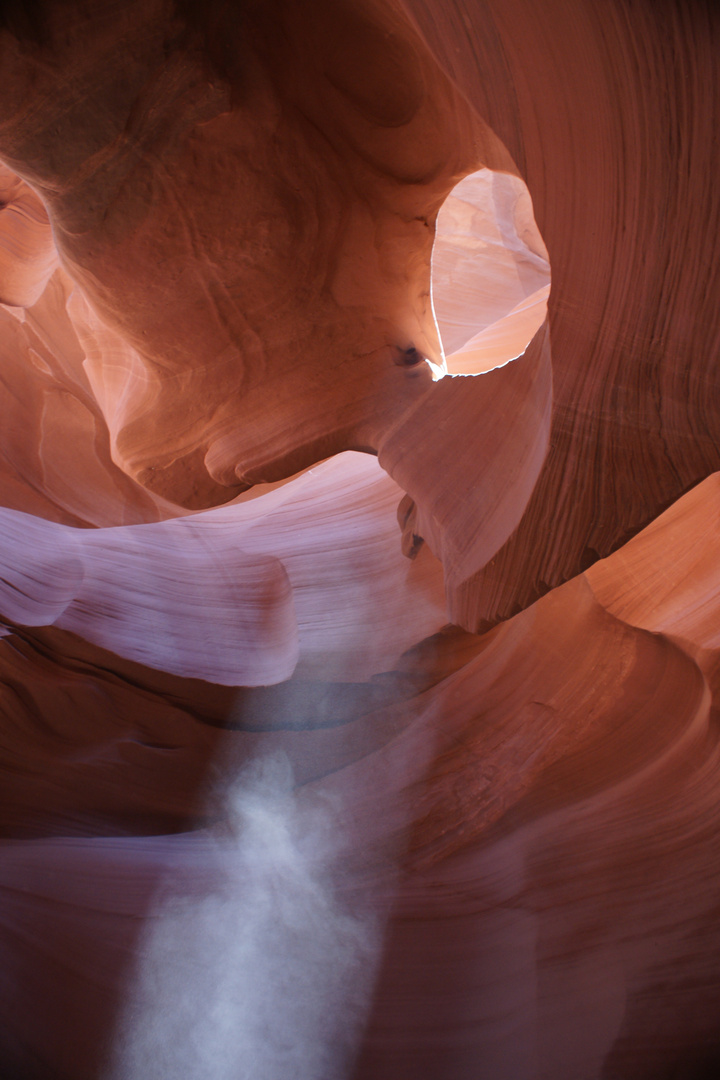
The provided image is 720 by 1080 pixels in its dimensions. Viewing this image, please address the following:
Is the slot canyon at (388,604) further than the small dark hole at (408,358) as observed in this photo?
No

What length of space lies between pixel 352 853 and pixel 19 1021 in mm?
861

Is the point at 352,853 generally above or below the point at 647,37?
below

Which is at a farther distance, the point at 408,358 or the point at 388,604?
the point at 388,604

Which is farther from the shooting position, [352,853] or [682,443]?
[352,853]

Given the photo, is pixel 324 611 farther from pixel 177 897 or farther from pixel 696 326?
pixel 696 326

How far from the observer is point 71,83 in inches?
58.2

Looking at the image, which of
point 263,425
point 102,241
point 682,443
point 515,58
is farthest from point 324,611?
point 515,58

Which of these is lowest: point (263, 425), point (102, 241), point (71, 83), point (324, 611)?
point (324, 611)

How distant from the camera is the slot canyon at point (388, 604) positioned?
45.9 inches

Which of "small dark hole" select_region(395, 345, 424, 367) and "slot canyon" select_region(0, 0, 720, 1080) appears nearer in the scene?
"slot canyon" select_region(0, 0, 720, 1080)

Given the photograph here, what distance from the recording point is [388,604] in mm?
2584

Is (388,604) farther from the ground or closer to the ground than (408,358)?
closer to the ground

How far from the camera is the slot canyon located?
117 centimetres

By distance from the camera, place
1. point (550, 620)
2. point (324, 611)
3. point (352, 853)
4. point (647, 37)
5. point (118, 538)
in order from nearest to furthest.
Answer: point (647, 37) < point (352, 853) < point (550, 620) < point (324, 611) < point (118, 538)
